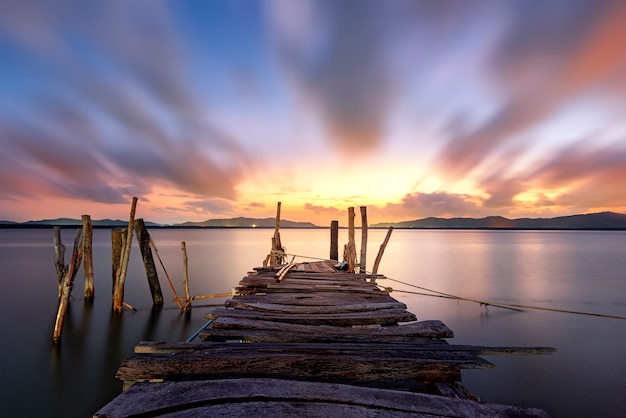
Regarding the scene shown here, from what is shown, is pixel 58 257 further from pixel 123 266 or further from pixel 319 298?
pixel 319 298

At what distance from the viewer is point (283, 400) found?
2.51 metres

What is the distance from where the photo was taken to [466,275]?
1204 inches

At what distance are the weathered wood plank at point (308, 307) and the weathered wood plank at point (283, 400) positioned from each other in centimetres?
330

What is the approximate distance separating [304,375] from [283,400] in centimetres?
63

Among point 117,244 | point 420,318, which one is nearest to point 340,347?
point 420,318

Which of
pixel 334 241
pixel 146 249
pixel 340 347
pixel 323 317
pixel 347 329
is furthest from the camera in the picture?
pixel 334 241

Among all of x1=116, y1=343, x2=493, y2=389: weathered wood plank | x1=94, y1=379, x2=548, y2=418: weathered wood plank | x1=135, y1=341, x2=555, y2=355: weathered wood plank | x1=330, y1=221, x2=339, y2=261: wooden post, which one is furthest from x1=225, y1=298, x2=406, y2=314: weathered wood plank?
x1=330, y1=221, x2=339, y2=261: wooden post

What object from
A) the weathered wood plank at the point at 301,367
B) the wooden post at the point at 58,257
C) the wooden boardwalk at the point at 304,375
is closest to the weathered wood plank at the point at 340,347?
the wooden boardwalk at the point at 304,375

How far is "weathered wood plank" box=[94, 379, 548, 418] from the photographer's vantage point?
2375 mm

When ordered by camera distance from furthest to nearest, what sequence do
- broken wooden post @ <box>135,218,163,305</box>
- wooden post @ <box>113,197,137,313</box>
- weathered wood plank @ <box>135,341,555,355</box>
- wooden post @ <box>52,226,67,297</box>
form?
wooden post @ <box>52,226,67,297</box> < broken wooden post @ <box>135,218,163,305</box> < wooden post @ <box>113,197,137,313</box> < weathered wood plank @ <box>135,341,555,355</box>

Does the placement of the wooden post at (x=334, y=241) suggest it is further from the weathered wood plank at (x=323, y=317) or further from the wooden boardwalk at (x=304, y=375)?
the wooden boardwalk at (x=304, y=375)

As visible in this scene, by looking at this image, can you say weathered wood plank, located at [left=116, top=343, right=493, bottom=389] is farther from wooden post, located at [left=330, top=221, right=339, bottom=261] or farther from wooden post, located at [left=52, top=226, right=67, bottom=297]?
wooden post, located at [left=330, top=221, right=339, bottom=261]

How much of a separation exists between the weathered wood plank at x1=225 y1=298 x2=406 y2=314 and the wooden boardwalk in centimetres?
92

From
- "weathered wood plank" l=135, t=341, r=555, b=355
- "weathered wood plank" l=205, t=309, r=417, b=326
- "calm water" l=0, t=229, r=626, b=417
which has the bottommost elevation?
"calm water" l=0, t=229, r=626, b=417
